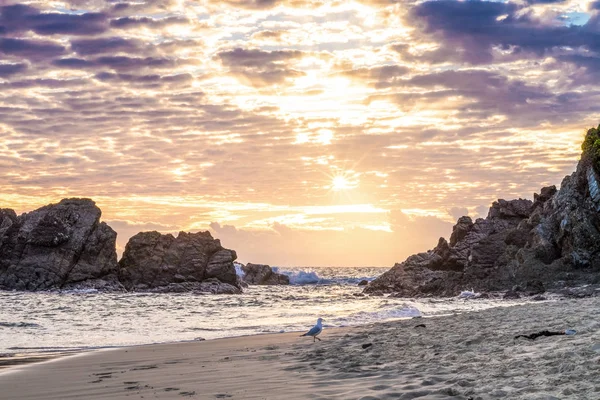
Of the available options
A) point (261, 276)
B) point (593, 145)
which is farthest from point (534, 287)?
point (261, 276)

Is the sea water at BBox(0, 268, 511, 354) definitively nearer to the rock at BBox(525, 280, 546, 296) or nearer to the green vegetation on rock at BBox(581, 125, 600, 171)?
the rock at BBox(525, 280, 546, 296)

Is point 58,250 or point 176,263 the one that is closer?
point 58,250

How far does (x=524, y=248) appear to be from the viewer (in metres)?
37.2

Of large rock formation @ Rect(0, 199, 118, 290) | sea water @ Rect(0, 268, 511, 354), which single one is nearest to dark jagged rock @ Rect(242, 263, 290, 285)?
large rock formation @ Rect(0, 199, 118, 290)

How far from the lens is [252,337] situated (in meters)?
19.1

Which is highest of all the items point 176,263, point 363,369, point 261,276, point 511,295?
point 176,263

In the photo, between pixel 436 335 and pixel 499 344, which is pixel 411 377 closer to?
pixel 499 344

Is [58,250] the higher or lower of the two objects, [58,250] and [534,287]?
the higher

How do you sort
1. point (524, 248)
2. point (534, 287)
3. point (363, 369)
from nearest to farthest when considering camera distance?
point (363, 369) < point (534, 287) < point (524, 248)

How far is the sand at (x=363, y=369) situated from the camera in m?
7.95

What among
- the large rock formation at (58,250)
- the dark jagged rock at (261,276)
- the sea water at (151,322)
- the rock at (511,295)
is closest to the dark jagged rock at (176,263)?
the large rock formation at (58,250)

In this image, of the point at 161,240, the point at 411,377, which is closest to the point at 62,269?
the point at 161,240

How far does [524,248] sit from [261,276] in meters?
53.7

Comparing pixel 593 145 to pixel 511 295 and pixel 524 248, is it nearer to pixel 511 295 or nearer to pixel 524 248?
pixel 524 248
